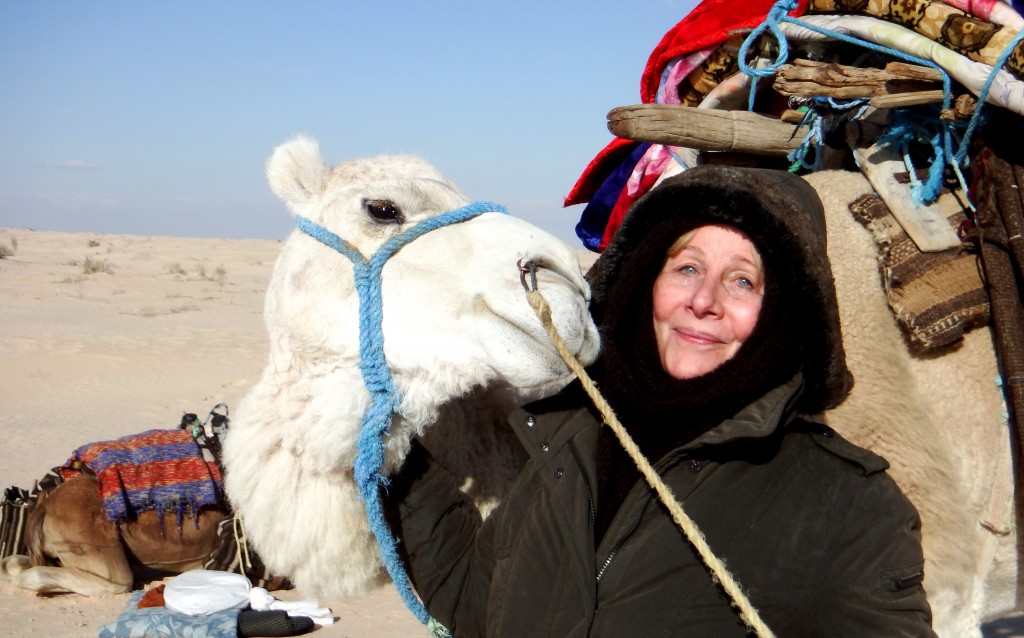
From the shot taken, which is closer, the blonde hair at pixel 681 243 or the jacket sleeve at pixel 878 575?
the jacket sleeve at pixel 878 575

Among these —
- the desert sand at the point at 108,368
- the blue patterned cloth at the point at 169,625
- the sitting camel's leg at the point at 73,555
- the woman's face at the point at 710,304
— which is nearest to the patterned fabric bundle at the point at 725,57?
the woman's face at the point at 710,304

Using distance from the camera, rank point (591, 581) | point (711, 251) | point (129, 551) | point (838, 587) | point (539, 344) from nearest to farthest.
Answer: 1. point (838, 587)
2. point (591, 581)
3. point (539, 344)
4. point (711, 251)
5. point (129, 551)

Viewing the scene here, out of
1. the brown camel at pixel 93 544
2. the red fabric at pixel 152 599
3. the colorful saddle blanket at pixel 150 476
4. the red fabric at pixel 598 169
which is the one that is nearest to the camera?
the red fabric at pixel 598 169

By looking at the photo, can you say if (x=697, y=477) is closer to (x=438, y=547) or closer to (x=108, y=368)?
(x=438, y=547)

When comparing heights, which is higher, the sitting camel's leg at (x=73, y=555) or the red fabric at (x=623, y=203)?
the red fabric at (x=623, y=203)

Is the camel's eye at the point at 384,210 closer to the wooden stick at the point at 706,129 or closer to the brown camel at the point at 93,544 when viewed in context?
the wooden stick at the point at 706,129

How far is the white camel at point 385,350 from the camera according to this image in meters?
1.78

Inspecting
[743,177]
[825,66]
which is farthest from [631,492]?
[825,66]

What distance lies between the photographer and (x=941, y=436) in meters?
2.20

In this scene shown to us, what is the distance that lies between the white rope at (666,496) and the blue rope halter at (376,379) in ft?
1.17

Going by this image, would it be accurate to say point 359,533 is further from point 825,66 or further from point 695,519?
point 825,66

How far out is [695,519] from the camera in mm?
1635

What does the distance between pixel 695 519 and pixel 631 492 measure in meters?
0.14

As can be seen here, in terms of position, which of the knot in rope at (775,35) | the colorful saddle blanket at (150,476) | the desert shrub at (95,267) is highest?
the knot in rope at (775,35)
